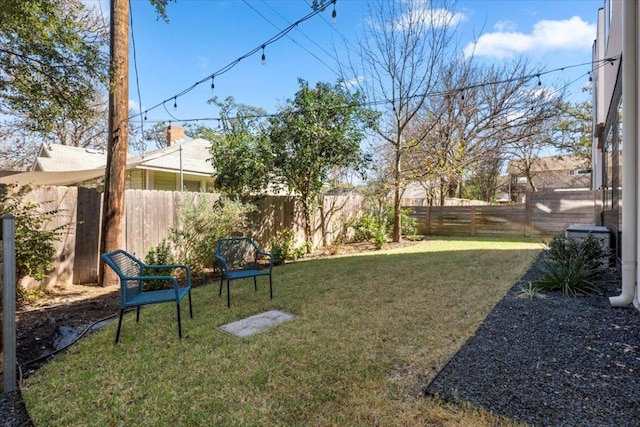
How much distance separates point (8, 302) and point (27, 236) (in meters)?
2.44

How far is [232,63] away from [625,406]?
7.45 meters

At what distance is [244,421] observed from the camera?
2.08 meters

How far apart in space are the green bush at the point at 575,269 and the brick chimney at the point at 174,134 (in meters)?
16.2

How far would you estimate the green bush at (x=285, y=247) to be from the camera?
7762 millimetres

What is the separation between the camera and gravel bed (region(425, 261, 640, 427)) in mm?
2031

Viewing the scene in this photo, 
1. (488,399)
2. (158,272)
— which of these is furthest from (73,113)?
(488,399)

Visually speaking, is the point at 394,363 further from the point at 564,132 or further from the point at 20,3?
the point at 564,132

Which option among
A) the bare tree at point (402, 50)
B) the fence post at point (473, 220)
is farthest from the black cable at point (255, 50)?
the fence post at point (473, 220)

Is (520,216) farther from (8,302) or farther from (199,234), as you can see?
(8,302)

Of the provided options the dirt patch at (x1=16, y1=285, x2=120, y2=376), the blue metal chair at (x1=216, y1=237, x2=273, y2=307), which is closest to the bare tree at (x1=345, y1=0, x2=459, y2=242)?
the blue metal chair at (x1=216, y1=237, x2=273, y2=307)

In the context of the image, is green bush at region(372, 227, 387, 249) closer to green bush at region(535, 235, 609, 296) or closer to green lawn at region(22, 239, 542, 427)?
green bush at region(535, 235, 609, 296)

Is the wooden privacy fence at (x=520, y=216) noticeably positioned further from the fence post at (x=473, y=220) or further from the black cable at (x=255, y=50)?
the black cable at (x=255, y=50)

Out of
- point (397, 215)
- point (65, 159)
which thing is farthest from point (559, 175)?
point (65, 159)

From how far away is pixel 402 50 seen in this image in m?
10.1
